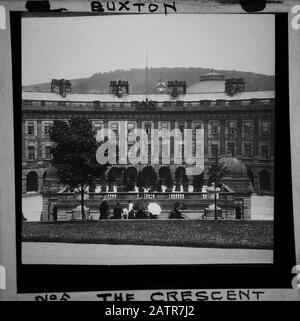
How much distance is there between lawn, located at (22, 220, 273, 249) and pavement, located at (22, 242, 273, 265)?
0.26 ft

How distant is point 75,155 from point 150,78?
1507 mm

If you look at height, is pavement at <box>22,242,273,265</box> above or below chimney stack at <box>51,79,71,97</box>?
below

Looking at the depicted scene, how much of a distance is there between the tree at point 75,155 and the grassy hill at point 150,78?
0.49 m

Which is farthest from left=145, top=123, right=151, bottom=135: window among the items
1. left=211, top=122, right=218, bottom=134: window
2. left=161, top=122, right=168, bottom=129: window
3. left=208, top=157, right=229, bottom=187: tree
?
left=208, top=157, right=229, bottom=187: tree

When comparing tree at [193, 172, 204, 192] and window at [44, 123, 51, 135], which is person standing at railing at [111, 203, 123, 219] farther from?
window at [44, 123, 51, 135]

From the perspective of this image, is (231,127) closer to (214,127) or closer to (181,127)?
(214,127)

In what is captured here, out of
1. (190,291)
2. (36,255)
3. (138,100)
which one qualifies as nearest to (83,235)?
(36,255)

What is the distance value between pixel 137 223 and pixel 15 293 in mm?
1862

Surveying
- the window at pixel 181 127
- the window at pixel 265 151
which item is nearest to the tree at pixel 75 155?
the window at pixel 181 127

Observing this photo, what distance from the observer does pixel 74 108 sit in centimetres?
612

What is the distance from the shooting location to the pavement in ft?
19.5

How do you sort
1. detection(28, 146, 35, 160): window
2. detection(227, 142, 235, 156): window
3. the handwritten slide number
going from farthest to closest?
detection(227, 142, 235, 156): window < detection(28, 146, 35, 160): window < the handwritten slide number

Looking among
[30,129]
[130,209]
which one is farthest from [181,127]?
[30,129]

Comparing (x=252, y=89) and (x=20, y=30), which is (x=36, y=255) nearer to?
(x=20, y=30)
